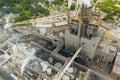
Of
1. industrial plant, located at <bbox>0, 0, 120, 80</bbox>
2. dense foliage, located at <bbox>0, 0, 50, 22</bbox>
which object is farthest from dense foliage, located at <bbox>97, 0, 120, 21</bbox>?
dense foliage, located at <bbox>0, 0, 50, 22</bbox>

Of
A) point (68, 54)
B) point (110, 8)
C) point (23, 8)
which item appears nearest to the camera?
point (68, 54)

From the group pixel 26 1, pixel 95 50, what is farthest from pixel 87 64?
pixel 26 1

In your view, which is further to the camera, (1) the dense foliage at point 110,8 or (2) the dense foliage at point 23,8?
(1) the dense foliage at point 110,8

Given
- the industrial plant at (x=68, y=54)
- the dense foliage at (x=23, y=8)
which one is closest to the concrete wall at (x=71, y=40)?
the industrial plant at (x=68, y=54)

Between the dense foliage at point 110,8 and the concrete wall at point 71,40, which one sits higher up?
the dense foliage at point 110,8

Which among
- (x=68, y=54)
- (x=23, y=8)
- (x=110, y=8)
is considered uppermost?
(x=23, y=8)

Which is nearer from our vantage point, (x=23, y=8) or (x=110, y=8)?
(x=23, y=8)

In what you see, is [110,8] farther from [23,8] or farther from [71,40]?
[23,8]

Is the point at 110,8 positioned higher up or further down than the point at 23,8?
further down

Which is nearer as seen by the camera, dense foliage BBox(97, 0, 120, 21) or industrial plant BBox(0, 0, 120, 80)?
industrial plant BBox(0, 0, 120, 80)

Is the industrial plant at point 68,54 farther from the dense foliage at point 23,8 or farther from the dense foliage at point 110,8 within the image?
the dense foliage at point 110,8

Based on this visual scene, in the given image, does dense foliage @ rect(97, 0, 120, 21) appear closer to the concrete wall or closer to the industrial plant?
the industrial plant

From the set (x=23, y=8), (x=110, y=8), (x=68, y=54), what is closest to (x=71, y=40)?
(x=68, y=54)
